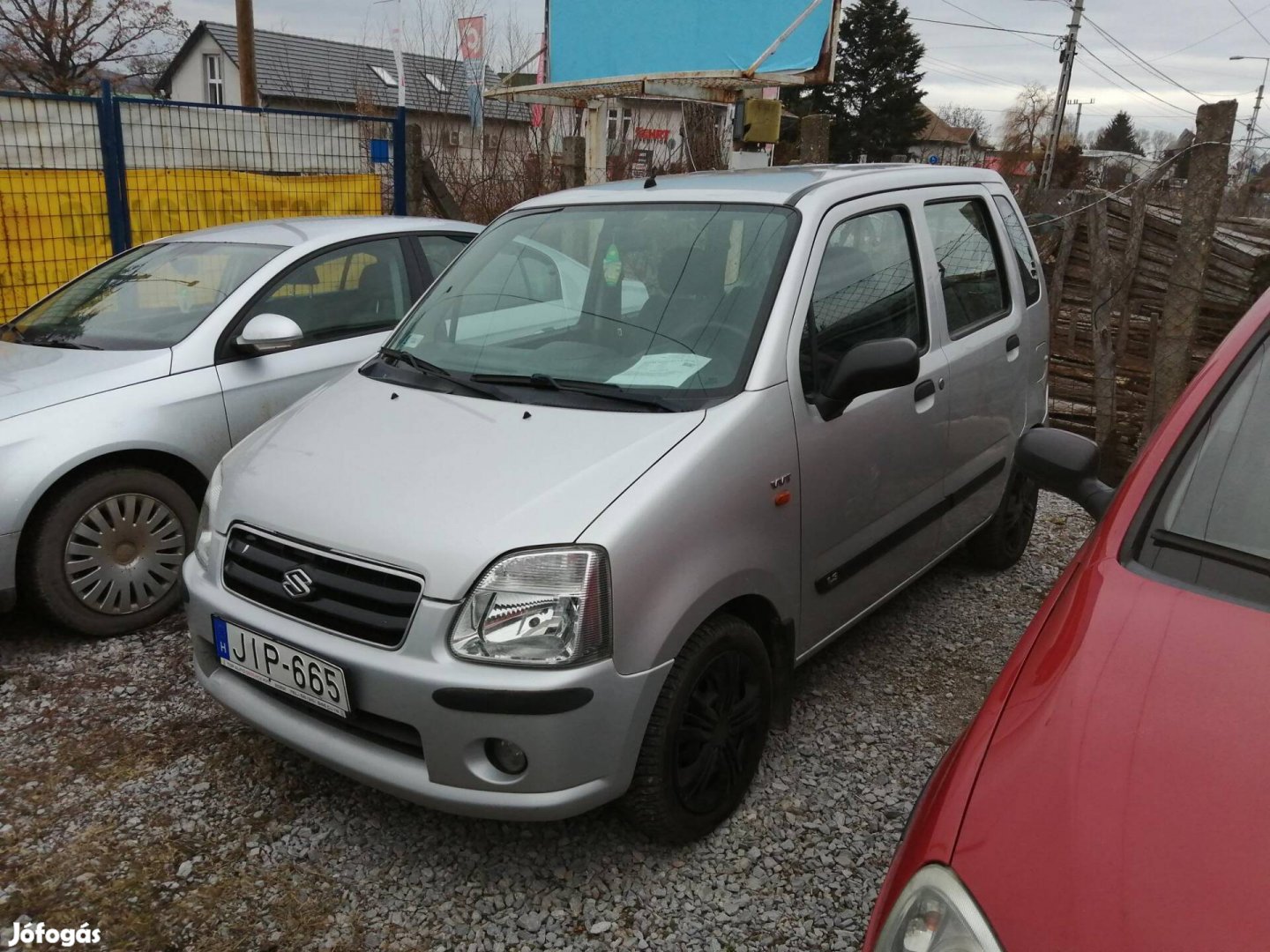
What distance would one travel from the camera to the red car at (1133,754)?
4.08 feet

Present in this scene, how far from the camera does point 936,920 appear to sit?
1359mm

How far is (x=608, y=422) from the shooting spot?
2.61 metres

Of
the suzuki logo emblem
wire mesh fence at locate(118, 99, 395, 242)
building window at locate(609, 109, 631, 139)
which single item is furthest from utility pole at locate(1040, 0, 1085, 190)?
the suzuki logo emblem

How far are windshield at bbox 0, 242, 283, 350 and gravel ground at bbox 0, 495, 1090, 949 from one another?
4.87 feet

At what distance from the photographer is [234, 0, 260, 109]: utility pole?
42.4 ft

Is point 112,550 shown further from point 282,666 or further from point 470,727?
point 470,727

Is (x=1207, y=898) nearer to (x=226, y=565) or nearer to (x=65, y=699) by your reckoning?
(x=226, y=565)

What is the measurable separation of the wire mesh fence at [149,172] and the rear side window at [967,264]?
19.4 ft

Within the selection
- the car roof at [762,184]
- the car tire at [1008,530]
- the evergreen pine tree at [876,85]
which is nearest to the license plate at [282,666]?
the car roof at [762,184]

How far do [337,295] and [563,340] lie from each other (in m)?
2.01

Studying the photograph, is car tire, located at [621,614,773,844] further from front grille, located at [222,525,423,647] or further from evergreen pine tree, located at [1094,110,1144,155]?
evergreen pine tree, located at [1094,110,1144,155]

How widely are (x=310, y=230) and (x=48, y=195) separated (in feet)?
11.0

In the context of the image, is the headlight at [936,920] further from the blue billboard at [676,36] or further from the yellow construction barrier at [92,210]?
the yellow construction barrier at [92,210]

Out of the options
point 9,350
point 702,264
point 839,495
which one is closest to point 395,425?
point 702,264
